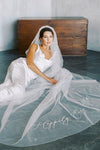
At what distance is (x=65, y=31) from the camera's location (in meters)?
5.04

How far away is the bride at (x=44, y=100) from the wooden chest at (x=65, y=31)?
1.57m

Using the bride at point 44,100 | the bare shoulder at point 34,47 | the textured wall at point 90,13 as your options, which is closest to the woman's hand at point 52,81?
the bride at point 44,100

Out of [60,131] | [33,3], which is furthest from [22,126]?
[33,3]

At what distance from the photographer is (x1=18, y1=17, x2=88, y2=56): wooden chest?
5.00 metres

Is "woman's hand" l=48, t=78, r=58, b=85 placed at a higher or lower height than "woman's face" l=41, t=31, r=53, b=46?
lower

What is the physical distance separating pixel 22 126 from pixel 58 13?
4.74m

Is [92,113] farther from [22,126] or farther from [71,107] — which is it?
[22,126]

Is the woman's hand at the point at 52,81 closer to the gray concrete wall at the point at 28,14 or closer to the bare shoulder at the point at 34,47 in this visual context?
the bare shoulder at the point at 34,47

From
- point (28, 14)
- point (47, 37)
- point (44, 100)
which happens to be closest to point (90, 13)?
point (28, 14)

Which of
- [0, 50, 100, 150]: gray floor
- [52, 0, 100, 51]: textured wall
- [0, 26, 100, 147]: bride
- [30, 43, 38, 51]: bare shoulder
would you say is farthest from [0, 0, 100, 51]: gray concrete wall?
[30, 43, 38, 51]: bare shoulder

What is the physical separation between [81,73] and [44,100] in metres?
1.41

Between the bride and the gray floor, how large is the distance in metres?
0.06

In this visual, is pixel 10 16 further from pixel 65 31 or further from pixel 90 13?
pixel 90 13

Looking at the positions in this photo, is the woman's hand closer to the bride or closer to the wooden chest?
the bride
